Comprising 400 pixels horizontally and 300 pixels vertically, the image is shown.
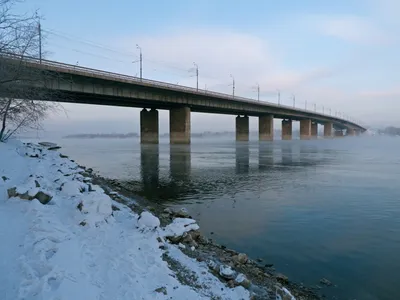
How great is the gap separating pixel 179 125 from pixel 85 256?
241ft

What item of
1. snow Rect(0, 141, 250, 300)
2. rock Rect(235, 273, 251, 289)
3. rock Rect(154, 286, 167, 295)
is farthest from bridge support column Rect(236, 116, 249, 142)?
rock Rect(154, 286, 167, 295)

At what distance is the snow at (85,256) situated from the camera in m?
4.40

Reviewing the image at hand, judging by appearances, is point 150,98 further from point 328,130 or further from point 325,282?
point 328,130

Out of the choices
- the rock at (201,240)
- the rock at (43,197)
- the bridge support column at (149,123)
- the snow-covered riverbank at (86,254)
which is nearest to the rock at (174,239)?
the snow-covered riverbank at (86,254)

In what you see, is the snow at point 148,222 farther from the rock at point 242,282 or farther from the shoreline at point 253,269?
the rock at point 242,282

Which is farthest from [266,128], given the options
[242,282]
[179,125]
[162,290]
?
[162,290]

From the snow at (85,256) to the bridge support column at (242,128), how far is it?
109981 millimetres

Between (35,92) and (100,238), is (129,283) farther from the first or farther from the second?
(35,92)

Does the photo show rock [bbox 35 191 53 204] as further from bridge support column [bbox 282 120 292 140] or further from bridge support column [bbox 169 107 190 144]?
bridge support column [bbox 282 120 292 140]

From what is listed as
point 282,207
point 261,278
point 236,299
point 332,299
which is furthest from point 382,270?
point 282,207

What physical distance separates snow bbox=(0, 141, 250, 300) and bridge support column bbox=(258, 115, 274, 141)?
113m

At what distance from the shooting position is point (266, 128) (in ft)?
389

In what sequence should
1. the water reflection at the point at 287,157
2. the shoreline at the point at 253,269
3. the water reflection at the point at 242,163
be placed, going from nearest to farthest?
the shoreline at the point at 253,269 → the water reflection at the point at 242,163 → the water reflection at the point at 287,157

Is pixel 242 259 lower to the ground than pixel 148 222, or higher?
lower
